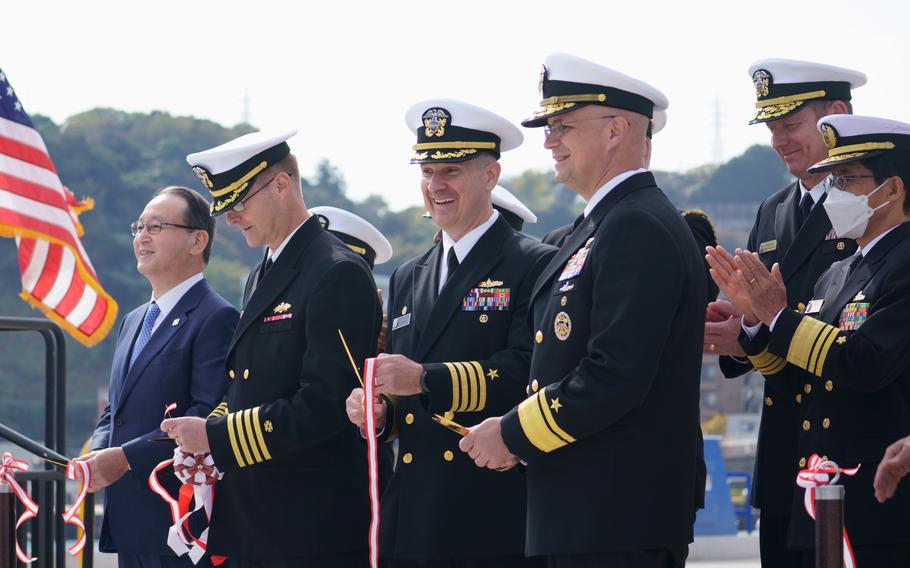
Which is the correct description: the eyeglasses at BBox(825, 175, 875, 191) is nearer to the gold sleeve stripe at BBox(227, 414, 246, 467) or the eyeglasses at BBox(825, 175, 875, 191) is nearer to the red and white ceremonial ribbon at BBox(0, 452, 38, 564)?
the gold sleeve stripe at BBox(227, 414, 246, 467)

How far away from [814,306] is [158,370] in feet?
7.99

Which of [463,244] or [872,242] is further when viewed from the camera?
[463,244]

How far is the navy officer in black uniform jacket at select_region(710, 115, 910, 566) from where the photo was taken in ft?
13.6

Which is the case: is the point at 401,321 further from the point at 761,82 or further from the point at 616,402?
the point at 761,82

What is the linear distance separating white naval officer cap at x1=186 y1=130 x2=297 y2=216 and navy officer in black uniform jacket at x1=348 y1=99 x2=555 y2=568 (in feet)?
1.76

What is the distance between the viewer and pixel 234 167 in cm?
482

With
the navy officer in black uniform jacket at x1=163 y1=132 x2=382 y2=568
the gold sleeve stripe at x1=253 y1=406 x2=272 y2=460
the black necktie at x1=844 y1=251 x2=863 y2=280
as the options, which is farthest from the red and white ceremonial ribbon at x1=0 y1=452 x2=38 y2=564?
the black necktie at x1=844 y1=251 x2=863 y2=280

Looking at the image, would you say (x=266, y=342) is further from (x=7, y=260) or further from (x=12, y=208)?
(x=7, y=260)

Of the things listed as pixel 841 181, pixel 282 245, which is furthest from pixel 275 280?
pixel 841 181

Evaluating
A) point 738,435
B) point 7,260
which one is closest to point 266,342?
point 7,260

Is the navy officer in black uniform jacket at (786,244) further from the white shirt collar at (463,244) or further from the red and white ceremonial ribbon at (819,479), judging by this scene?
the white shirt collar at (463,244)

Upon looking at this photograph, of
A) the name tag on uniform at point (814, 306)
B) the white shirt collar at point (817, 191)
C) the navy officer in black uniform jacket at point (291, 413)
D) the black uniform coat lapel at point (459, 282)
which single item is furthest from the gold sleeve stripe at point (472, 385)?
the white shirt collar at point (817, 191)

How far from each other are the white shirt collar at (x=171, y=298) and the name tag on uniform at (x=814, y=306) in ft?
7.90

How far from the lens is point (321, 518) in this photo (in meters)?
4.55
